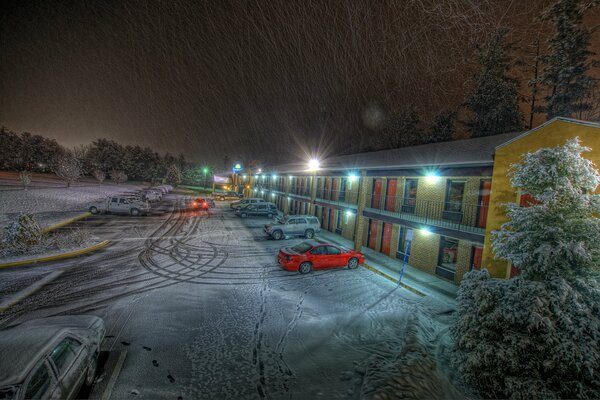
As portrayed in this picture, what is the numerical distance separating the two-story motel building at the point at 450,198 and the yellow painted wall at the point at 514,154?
22 millimetres

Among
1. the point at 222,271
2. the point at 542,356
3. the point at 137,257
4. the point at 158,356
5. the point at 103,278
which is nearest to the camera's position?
the point at 542,356

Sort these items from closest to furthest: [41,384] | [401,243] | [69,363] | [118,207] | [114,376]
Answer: [41,384] < [69,363] < [114,376] < [401,243] < [118,207]

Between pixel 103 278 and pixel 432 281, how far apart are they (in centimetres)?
1418

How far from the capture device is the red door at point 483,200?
37.9ft

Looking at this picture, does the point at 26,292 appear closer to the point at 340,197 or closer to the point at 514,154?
the point at 514,154

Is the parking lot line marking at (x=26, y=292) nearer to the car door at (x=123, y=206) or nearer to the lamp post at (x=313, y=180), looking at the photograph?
the lamp post at (x=313, y=180)

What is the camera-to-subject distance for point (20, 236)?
12656 mm

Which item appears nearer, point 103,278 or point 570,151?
point 570,151

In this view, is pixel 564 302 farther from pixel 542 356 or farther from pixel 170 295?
pixel 170 295

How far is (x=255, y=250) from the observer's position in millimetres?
16078

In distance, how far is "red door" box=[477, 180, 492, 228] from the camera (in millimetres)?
11555

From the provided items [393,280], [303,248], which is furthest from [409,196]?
[303,248]

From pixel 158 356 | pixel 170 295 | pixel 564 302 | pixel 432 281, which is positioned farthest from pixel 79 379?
pixel 432 281

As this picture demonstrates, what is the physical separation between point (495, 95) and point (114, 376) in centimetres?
3716
